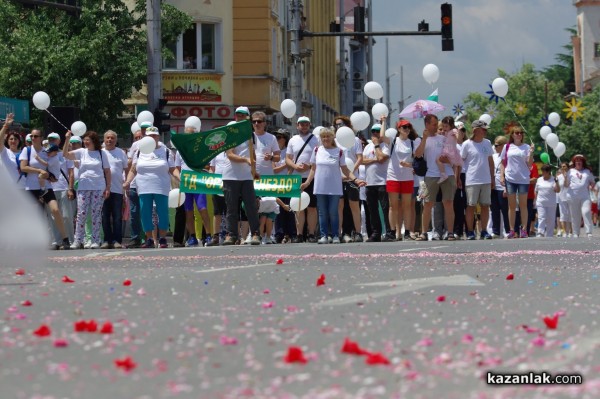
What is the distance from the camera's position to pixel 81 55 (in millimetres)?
41938

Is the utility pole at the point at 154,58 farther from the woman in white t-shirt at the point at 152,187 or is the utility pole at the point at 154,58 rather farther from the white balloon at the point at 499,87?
the woman in white t-shirt at the point at 152,187

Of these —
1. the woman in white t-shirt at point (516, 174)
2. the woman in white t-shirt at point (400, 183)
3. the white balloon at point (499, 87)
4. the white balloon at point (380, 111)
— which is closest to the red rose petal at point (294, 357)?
the woman in white t-shirt at point (400, 183)

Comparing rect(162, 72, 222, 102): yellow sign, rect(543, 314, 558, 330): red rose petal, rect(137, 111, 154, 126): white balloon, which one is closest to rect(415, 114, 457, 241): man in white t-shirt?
rect(137, 111, 154, 126): white balloon

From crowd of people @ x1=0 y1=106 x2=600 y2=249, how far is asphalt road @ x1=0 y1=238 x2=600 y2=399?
6927 mm

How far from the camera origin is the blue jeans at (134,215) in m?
22.2

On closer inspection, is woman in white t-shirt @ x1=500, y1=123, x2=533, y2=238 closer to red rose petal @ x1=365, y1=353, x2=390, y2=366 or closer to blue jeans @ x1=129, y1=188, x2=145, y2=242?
blue jeans @ x1=129, y1=188, x2=145, y2=242

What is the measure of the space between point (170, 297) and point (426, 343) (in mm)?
2999

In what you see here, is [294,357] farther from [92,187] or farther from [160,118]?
[160,118]

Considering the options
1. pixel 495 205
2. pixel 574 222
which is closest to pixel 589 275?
pixel 495 205

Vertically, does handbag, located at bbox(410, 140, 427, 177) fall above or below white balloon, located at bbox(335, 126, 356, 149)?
below

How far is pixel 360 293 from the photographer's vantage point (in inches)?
426

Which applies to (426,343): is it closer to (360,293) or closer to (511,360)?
(511,360)

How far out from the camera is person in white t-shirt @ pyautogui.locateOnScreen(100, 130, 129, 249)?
21938 millimetres

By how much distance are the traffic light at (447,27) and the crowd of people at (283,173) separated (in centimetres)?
1133
